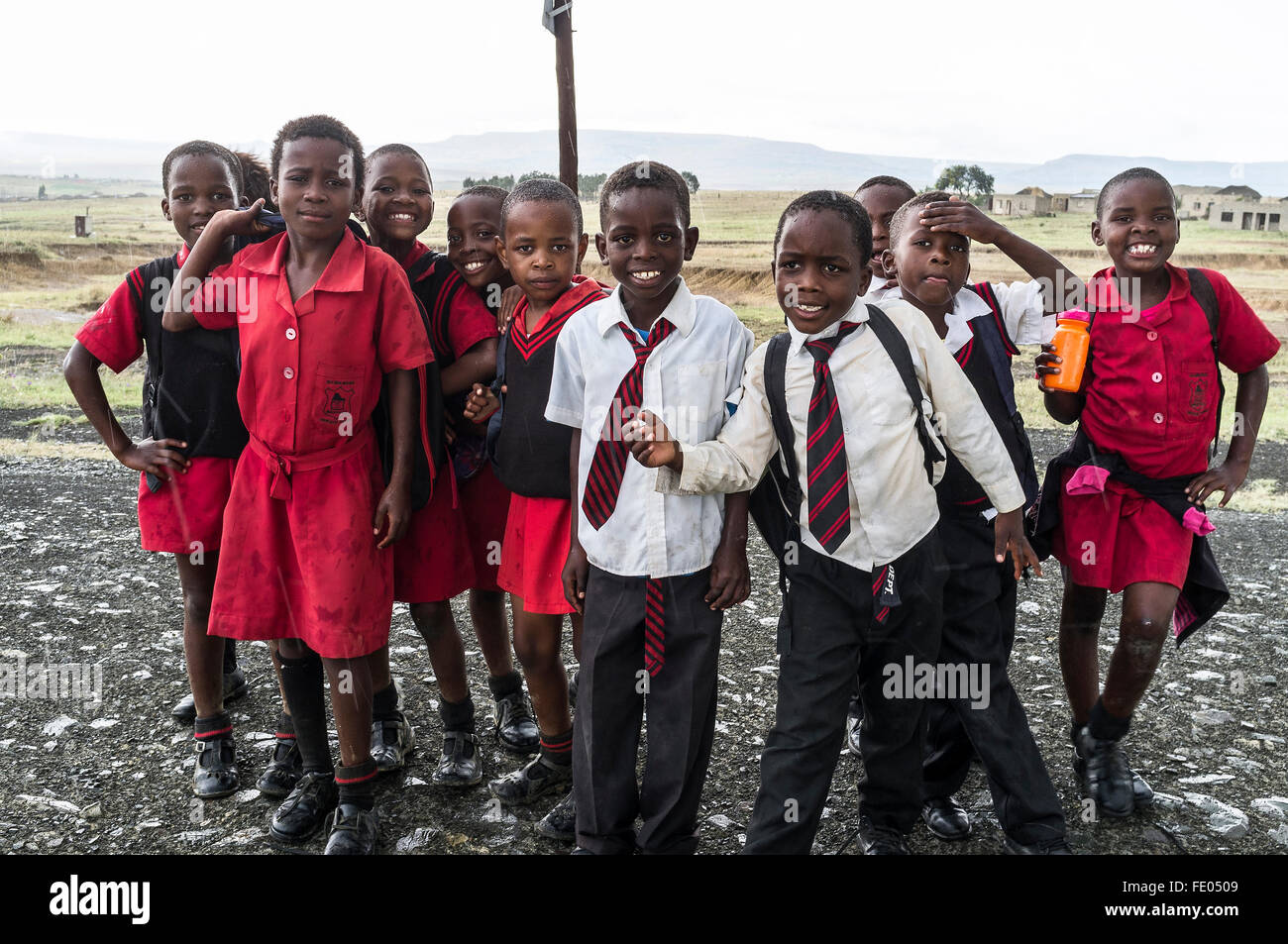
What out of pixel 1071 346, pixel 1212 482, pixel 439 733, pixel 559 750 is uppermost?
pixel 1071 346

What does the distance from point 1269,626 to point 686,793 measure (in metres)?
3.49

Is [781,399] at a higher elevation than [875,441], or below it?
higher

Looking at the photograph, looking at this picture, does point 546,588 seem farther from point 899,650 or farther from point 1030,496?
point 1030,496

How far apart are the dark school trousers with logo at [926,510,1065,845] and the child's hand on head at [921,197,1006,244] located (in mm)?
816

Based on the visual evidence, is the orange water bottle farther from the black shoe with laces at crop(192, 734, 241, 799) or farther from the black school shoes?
the black shoe with laces at crop(192, 734, 241, 799)

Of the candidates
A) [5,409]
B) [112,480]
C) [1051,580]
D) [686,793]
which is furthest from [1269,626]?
[5,409]

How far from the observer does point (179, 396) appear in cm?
336

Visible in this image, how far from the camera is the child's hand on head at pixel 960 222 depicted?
2842mm

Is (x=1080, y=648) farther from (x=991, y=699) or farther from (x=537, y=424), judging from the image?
(x=537, y=424)

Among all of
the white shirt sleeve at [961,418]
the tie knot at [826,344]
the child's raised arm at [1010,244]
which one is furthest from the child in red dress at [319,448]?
the child's raised arm at [1010,244]

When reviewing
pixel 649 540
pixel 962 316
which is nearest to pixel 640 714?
pixel 649 540

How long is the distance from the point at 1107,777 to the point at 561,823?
1770mm

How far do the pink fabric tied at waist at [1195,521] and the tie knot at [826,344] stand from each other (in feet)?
4.46

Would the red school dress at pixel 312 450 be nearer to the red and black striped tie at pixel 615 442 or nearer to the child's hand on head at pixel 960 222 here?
the red and black striped tie at pixel 615 442
